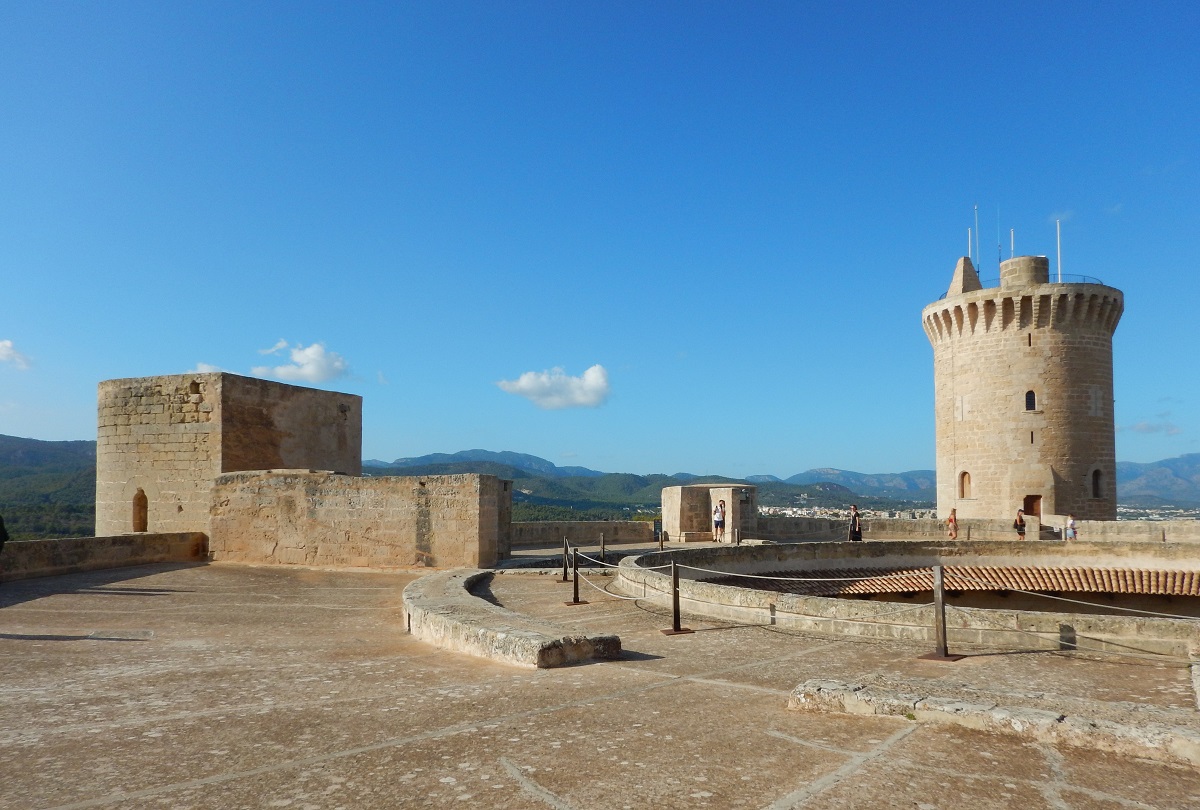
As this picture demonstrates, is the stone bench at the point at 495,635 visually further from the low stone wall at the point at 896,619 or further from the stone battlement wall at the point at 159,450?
the stone battlement wall at the point at 159,450

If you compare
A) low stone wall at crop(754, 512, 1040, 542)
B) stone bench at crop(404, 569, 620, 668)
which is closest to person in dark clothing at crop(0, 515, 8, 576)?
stone bench at crop(404, 569, 620, 668)

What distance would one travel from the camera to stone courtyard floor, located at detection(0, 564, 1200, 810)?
11.5 feet

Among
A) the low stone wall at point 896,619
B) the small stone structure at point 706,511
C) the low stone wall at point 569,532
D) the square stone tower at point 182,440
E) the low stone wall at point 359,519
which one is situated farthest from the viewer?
the low stone wall at point 569,532

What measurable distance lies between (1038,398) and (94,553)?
3038cm

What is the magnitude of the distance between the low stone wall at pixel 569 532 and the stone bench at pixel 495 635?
42.6ft

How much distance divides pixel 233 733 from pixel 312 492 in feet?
36.3

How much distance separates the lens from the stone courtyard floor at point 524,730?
349cm

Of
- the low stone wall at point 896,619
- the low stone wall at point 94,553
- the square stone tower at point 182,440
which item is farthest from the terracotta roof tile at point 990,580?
the low stone wall at point 94,553

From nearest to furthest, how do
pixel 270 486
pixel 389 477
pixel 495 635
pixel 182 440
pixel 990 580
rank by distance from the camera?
pixel 495 635 < pixel 389 477 < pixel 270 486 < pixel 990 580 < pixel 182 440

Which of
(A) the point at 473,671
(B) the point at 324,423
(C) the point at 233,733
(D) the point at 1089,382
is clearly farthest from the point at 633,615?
(D) the point at 1089,382

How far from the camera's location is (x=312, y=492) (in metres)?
15.0

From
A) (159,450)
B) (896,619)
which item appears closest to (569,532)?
(159,450)

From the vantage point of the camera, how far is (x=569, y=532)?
22.6 meters

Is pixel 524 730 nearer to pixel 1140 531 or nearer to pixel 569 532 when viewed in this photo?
pixel 569 532
